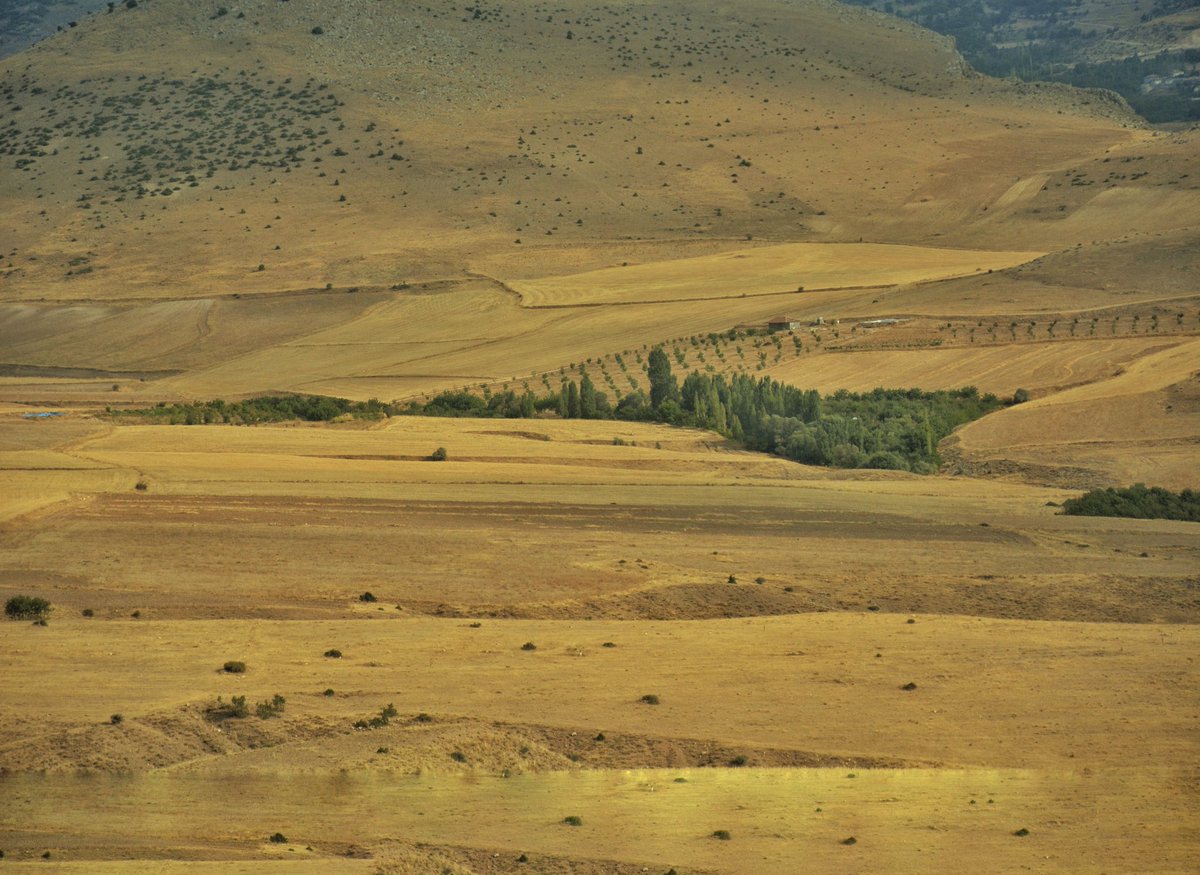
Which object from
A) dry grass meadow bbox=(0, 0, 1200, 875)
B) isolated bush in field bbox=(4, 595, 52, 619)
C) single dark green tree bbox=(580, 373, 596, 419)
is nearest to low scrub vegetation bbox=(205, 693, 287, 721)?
dry grass meadow bbox=(0, 0, 1200, 875)

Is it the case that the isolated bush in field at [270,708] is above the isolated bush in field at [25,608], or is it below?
above

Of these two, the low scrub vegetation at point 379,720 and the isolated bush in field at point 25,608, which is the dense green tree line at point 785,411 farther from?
the low scrub vegetation at point 379,720

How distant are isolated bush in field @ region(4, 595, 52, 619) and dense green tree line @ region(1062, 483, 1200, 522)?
2938 cm

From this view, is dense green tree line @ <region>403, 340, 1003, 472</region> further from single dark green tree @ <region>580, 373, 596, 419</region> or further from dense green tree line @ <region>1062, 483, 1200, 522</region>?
dense green tree line @ <region>1062, 483, 1200, 522</region>

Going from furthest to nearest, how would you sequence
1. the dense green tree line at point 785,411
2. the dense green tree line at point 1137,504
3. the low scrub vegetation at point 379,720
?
the dense green tree line at point 785,411
the dense green tree line at point 1137,504
the low scrub vegetation at point 379,720

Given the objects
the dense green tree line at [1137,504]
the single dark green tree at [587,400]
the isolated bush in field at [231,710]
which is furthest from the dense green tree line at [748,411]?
the isolated bush in field at [231,710]

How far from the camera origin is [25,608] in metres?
36.5

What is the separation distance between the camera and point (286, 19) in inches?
6476

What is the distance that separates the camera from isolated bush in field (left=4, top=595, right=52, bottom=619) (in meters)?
36.4

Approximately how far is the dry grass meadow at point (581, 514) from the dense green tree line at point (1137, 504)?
1.65 m

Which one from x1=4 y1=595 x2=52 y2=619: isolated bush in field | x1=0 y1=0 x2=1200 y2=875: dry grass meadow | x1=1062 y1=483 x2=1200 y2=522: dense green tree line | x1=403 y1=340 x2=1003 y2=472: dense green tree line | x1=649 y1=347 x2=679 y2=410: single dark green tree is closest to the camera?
x1=0 y1=0 x2=1200 y2=875: dry grass meadow

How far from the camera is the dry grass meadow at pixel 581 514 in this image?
2752cm

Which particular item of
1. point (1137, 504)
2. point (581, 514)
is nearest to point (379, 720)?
point (581, 514)

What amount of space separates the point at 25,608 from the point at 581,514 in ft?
54.3
